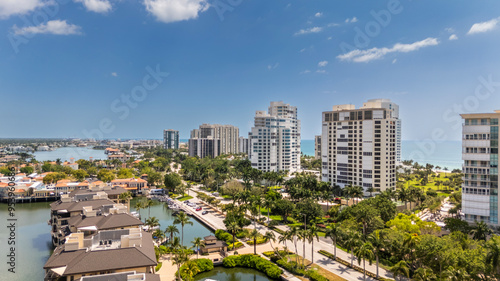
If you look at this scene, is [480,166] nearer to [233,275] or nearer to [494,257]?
[494,257]

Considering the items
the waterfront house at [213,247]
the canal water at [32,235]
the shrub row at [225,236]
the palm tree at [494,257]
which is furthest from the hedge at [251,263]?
the palm tree at [494,257]

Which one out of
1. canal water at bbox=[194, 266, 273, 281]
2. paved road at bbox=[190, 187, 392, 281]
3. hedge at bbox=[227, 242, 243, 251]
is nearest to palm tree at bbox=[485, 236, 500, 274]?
paved road at bbox=[190, 187, 392, 281]

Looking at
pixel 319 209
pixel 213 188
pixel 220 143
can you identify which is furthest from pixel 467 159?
pixel 220 143

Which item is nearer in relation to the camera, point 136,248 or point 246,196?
point 136,248

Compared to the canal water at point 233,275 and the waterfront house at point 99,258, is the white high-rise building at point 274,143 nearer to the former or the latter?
the canal water at point 233,275

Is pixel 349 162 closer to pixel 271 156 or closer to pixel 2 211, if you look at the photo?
pixel 271 156

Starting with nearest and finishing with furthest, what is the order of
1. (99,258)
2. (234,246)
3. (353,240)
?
(99,258) < (353,240) < (234,246)

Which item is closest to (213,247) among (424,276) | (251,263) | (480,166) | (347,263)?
(251,263)
